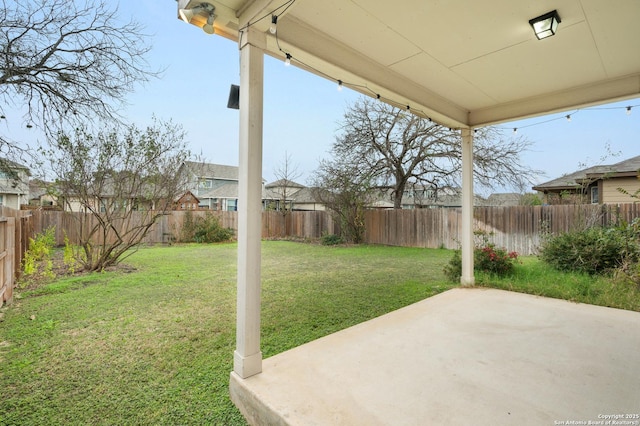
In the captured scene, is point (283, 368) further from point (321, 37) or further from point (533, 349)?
point (321, 37)

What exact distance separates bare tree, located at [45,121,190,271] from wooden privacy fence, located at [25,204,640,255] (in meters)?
0.61

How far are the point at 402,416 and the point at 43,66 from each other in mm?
5706

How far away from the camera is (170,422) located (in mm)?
1609

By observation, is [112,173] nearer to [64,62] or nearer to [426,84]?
[64,62]

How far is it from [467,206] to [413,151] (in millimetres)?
7963

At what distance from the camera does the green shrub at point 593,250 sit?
4.54 meters

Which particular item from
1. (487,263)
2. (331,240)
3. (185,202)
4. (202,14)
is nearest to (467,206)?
(487,263)

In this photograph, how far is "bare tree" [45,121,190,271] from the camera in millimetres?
5414

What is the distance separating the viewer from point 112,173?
5832 mm

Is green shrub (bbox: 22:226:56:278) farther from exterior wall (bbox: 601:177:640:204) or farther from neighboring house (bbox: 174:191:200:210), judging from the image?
exterior wall (bbox: 601:177:640:204)

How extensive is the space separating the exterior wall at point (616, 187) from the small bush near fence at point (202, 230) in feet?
41.4

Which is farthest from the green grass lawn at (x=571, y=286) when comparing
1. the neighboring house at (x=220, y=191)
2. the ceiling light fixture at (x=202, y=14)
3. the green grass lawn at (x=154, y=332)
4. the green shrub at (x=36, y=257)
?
the neighboring house at (x=220, y=191)

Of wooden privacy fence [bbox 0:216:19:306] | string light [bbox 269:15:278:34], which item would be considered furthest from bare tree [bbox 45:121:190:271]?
string light [bbox 269:15:278:34]

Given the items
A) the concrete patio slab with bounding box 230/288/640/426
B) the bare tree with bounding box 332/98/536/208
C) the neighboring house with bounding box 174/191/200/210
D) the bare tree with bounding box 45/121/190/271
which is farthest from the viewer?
the bare tree with bounding box 332/98/536/208
